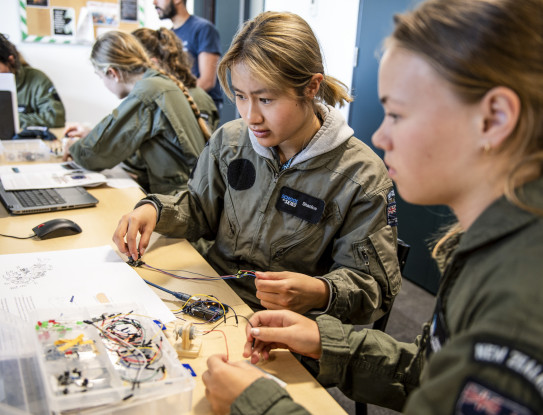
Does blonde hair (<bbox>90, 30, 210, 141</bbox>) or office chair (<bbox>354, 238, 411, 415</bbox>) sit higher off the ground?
blonde hair (<bbox>90, 30, 210, 141</bbox>)

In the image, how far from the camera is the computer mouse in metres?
1.27

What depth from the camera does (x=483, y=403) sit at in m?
0.43

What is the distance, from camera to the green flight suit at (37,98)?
2.95 m

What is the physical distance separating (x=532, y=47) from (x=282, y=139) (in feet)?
2.40

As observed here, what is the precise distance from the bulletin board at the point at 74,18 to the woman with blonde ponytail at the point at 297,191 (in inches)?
122

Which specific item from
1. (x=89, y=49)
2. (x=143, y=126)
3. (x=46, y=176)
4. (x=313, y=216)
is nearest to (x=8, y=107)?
(x=46, y=176)

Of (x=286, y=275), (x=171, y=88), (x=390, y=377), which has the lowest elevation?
(x=390, y=377)

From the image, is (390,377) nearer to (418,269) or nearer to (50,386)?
(50,386)

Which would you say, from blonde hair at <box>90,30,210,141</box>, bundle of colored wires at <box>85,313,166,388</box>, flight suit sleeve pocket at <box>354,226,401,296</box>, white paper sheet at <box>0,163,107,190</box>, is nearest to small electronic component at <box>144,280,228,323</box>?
bundle of colored wires at <box>85,313,166,388</box>

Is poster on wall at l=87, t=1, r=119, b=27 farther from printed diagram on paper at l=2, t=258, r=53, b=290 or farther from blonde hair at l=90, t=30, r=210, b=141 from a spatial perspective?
printed diagram on paper at l=2, t=258, r=53, b=290

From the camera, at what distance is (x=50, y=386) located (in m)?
0.64

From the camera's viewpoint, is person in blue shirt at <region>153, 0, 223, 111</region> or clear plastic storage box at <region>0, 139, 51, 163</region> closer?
clear plastic storage box at <region>0, 139, 51, 163</region>

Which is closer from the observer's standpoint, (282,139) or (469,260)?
(469,260)

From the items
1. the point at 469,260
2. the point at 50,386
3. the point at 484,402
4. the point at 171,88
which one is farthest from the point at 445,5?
the point at 171,88
